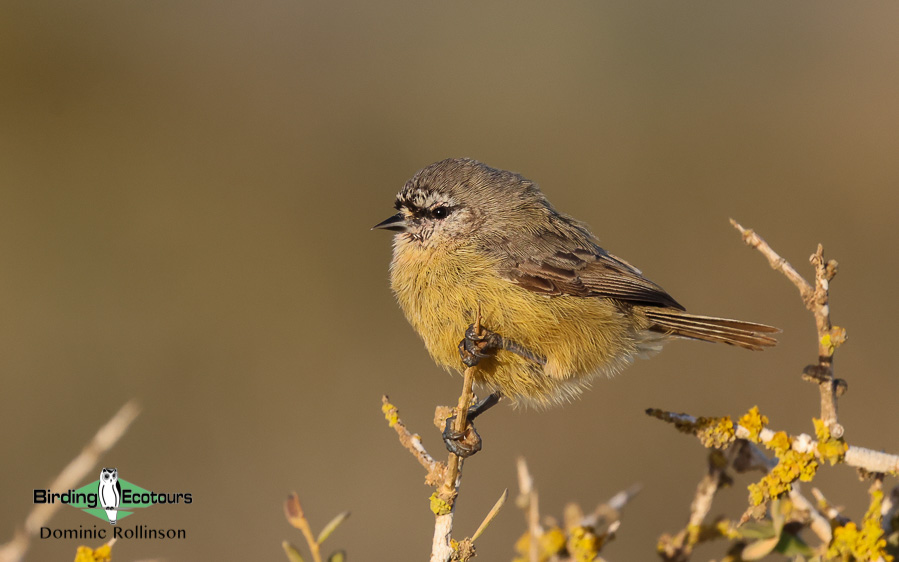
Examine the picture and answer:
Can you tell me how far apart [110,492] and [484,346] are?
1398mm

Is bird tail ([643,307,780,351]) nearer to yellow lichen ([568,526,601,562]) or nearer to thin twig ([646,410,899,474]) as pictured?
thin twig ([646,410,899,474])

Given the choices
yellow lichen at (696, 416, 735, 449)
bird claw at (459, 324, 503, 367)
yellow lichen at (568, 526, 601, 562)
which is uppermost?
bird claw at (459, 324, 503, 367)

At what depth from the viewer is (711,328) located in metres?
3.61

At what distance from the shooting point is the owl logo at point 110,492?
96.5 inches

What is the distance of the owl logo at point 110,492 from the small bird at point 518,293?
128 cm

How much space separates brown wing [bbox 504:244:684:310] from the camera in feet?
11.4

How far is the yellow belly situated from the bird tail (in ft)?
0.88

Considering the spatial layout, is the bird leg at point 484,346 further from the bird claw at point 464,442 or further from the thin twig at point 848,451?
the thin twig at point 848,451

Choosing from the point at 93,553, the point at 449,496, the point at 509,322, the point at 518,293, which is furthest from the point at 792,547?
the point at 518,293

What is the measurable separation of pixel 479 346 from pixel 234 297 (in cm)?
399

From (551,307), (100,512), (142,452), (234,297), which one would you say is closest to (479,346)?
(551,307)

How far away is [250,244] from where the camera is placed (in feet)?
21.8

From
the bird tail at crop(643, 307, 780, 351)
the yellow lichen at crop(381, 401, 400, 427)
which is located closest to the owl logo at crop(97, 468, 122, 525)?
the yellow lichen at crop(381, 401, 400, 427)

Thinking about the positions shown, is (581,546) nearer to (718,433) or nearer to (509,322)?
(718,433)
